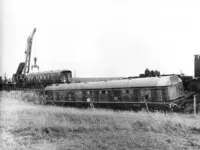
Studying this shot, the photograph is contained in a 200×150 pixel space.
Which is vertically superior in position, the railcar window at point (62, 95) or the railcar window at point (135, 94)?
Answer: the railcar window at point (135, 94)

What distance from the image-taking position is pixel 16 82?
41344 mm

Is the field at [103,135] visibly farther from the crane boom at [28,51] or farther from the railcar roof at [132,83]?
the crane boom at [28,51]

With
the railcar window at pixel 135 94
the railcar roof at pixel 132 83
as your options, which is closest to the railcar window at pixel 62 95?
the railcar roof at pixel 132 83

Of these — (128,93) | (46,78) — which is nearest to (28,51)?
(46,78)

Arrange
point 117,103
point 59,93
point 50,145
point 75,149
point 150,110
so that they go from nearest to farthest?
1. point 75,149
2. point 50,145
3. point 150,110
4. point 117,103
5. point 59,93

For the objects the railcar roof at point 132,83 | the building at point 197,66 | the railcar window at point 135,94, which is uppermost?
the building at point 197,66

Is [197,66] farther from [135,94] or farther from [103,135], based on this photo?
[103,135]

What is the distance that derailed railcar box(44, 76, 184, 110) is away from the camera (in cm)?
1712

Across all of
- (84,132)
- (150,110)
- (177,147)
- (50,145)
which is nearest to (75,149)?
(50,145)

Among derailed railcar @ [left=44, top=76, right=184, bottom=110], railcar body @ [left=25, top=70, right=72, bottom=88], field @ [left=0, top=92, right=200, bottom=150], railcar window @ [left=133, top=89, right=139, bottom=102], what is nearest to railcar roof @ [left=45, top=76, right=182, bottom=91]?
derailed railcar @ [left=44, top=76, right=184, bottom=110]

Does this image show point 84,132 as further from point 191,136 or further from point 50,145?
point 191,136

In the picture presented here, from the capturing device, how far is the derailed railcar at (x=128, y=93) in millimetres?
17122

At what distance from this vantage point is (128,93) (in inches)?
746

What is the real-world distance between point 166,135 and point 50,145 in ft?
17.3
